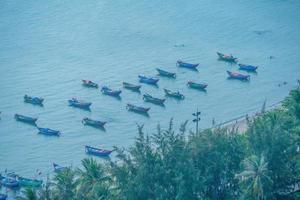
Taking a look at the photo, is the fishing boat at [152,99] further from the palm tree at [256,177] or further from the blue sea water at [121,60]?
the palm tree at [256,177]

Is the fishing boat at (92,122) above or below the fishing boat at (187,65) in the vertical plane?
below

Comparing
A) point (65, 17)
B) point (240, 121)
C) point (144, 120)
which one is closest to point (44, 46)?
point (65, 17)

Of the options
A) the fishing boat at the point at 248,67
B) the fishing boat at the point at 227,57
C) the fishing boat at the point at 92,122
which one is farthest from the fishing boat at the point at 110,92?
the fishing boat at the point at 248,67

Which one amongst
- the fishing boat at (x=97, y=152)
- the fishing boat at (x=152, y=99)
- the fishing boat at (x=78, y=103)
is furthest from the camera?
the fishing boat at (x=152, y=99)

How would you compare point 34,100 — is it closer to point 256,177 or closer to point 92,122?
point 92,122

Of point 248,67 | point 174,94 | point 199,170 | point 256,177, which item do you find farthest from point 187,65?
point 199,170

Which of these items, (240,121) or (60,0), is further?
(60,0)

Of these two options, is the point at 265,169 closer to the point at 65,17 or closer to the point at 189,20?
the point at 189,20
